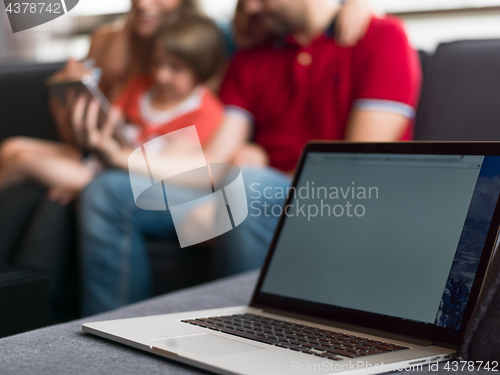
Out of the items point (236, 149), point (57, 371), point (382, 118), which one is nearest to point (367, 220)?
point (57, 371)

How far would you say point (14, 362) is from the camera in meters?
0.39

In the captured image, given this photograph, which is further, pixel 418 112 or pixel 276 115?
pixel 276 115

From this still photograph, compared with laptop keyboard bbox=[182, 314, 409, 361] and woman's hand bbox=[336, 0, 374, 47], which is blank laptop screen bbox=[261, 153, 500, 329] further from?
woman's hand bbox=[336, 0, 374, 47]

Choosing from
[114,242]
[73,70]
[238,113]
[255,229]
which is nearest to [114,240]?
[114,242]

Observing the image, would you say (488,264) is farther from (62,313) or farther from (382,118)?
(62,313)

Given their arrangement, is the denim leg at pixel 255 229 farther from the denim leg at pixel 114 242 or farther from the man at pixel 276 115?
the denim leg at pixel 114 242

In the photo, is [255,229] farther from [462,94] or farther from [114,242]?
[462,94]

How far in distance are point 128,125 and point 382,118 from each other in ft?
2.14

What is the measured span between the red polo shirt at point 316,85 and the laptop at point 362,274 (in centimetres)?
70

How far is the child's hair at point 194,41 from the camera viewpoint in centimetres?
136

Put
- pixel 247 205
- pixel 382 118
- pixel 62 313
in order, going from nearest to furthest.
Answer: pixel 247 205 → pixel 382 118 → pixel 62 313

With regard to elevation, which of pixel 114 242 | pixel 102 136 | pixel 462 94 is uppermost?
pixel 462 94

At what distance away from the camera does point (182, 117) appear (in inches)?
54.3

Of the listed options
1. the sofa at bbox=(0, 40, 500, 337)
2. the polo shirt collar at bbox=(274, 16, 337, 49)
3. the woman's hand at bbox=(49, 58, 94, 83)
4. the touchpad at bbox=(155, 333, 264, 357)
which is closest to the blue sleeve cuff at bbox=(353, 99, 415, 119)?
the sofa at bbox=(0, 40, 500, 337)
